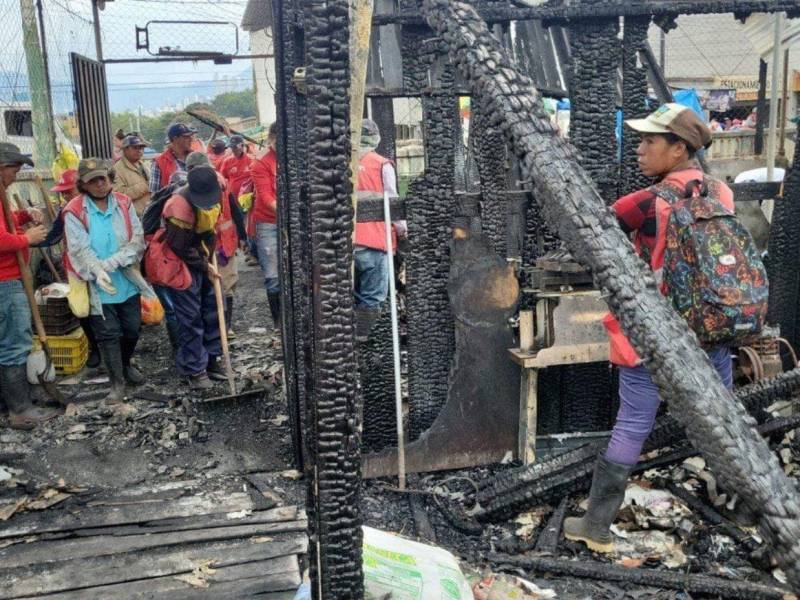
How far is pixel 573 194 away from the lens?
64.7 inches

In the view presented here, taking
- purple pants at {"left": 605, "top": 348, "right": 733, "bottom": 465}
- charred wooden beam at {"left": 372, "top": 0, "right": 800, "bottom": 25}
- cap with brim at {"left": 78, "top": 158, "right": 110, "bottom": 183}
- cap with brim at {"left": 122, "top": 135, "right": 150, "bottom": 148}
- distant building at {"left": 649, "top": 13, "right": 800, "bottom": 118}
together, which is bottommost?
purple pants at {"left": 605, "top": 348, "right": 733, "bottom": 465}

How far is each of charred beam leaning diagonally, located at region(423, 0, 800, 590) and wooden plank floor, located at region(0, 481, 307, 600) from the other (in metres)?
2.45

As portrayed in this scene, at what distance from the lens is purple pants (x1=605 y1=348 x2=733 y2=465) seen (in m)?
3.90

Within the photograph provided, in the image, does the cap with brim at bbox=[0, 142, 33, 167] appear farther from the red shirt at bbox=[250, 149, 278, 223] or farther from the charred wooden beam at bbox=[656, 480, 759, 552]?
the charred wooden beam at bbox=[656, 480, 759, 552]

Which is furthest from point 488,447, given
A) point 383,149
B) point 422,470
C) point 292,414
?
point 383,149

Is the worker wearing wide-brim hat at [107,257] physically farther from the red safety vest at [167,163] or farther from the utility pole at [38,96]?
the utility pole at [38,96]

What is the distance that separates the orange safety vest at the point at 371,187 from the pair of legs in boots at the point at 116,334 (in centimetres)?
215

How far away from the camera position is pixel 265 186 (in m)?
8.37

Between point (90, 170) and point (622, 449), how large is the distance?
4.86 m

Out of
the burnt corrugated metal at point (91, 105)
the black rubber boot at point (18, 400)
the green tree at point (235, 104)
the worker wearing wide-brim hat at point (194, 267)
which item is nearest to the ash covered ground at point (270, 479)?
the black rubber boot at point (18, 400)

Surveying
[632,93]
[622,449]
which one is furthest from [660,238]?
[632,93]

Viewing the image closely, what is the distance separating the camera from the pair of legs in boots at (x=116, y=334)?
677 centimetres

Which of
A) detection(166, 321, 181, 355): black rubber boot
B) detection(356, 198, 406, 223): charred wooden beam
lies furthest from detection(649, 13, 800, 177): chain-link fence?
detection(356, 198, 406, 223): charred wooden beam

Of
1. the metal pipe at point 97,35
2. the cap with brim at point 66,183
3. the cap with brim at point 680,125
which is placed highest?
the metal pipe at point 97,35
